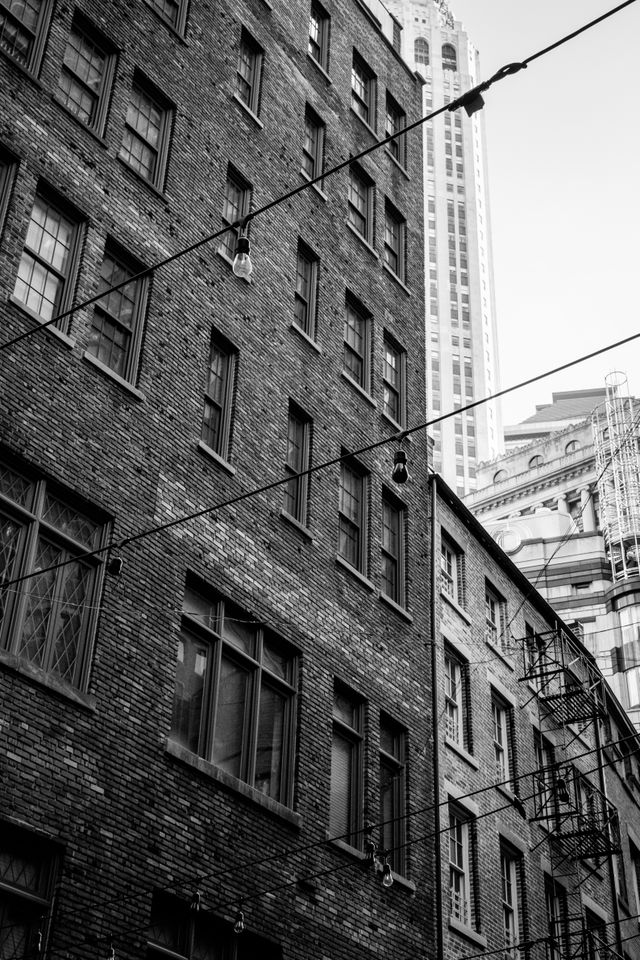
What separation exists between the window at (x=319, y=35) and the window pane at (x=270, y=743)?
1642 cm

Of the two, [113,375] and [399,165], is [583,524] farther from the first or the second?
[113,375]

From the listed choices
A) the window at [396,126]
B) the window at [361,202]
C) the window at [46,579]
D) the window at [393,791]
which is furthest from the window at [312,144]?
Answer: the window at [46,579]

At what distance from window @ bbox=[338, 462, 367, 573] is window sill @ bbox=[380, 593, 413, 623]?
0.73 meters

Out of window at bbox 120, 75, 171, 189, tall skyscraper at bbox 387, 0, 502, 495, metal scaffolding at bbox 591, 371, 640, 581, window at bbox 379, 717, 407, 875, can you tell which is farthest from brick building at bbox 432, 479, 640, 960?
tall skyscraper at bbox 387, 0, 502, 495

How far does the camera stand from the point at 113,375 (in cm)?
2030

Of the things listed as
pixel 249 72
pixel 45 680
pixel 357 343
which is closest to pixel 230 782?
pixel 45 680

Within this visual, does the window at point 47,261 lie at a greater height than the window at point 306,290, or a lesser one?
lesser

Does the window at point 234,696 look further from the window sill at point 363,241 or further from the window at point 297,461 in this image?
the window sill at point 363,241

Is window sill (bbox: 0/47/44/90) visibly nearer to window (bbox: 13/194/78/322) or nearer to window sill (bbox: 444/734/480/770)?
window (bbox: 13/194/78/322)

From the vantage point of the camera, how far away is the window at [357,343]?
2884 centimetres

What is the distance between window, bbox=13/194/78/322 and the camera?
64.7 feet

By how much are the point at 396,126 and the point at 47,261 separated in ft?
55.9

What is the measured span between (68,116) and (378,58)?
1514cm

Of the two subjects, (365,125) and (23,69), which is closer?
(23,69)
